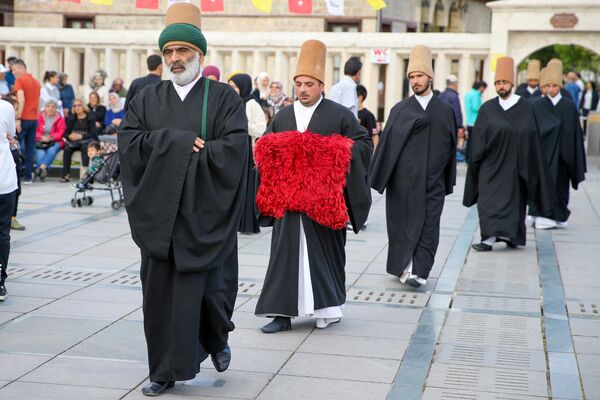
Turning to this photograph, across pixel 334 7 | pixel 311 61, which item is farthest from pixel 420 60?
pixel 334 7

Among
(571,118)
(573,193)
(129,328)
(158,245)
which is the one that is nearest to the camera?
(158,245)

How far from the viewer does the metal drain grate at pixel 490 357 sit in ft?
21.3

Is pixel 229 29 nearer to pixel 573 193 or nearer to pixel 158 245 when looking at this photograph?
pixel 573 193

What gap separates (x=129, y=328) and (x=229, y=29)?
18934mm

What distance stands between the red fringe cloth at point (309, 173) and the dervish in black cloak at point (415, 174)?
1665 millimetres

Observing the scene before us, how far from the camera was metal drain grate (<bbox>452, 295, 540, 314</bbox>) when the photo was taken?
8.12 metres

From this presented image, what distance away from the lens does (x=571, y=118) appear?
1316cm

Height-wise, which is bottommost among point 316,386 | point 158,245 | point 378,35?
point 316,386

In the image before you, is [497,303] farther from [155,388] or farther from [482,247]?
[155,388]

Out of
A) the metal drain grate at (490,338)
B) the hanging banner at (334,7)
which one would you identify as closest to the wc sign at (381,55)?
the hanging banner at (334,7)

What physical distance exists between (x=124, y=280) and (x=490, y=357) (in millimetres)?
3344

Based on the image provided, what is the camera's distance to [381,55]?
20.7 m

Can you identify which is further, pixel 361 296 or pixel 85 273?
pixel 85 273

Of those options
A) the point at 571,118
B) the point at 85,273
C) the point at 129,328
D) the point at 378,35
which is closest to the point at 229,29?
the point at 378,35
